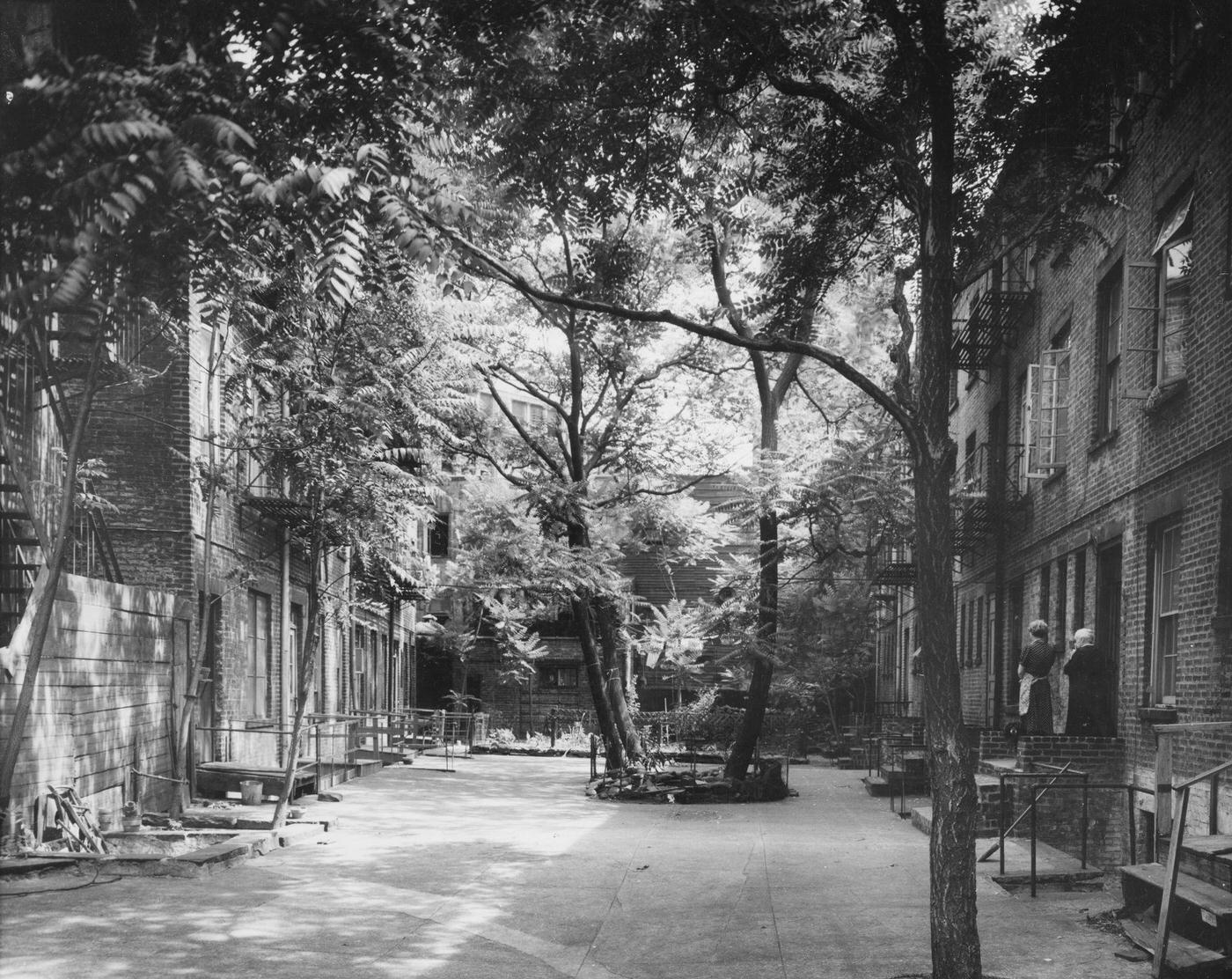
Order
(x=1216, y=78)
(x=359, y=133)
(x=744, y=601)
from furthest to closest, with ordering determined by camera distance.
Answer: (x=744, y=601)
(x=1216, y=78)
(x=359, y=133)

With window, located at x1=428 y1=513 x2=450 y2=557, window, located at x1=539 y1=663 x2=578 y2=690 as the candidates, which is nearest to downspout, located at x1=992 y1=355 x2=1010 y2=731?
window, located at x1=539 y1=663 x2=578 y2=690

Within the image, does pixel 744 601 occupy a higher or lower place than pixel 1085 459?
lower

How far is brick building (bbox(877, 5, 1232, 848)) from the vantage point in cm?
1045

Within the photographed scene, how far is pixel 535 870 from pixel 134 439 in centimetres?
788

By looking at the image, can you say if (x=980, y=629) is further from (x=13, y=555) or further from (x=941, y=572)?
(x=13, y=555)

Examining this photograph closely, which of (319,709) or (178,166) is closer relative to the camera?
(178,166)

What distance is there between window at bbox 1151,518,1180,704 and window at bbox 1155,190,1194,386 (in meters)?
1.49

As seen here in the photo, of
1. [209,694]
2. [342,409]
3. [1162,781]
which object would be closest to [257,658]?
[209,694]

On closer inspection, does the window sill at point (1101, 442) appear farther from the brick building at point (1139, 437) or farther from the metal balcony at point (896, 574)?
the metal balcony at point (896, 574)

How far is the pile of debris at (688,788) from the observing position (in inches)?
774

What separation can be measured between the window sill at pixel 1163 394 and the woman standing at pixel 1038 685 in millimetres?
3439

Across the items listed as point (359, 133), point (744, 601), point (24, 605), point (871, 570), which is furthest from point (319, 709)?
point (359, 133)

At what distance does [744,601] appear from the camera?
829 inches

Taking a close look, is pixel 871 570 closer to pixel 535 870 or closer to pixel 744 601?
pixel 744 601
